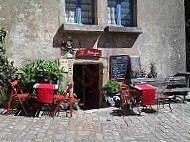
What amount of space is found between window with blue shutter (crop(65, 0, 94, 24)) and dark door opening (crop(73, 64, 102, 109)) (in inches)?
62.4

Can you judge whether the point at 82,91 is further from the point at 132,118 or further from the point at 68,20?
the point at 132,118

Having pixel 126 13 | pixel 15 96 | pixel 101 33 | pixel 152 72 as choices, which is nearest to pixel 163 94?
pixel 152 72

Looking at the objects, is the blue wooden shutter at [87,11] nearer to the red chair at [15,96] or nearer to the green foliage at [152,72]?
the green foliage at [152,72]

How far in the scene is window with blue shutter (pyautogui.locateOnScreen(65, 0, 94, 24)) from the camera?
28.0ft

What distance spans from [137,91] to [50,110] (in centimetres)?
239

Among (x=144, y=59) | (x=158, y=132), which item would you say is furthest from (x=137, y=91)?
(x=144, y=59)

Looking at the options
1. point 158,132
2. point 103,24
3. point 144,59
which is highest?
point 103,24

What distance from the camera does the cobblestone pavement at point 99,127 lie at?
17.9 ft

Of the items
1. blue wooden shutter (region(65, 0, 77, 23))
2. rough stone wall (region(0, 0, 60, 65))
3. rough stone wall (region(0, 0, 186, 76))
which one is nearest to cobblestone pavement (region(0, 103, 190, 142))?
rough stone wall (region(0, 0, 60, 65))

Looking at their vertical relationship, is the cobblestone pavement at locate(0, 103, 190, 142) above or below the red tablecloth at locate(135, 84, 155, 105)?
below

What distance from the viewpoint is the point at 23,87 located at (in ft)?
25.3

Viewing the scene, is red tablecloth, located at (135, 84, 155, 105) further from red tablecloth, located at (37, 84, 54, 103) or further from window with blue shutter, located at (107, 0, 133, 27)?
window with blue shutter, located at (107, 0, 133, 27)

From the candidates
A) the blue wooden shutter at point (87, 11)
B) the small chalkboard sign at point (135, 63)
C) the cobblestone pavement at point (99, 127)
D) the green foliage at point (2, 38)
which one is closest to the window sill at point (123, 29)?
the blue wooden shutter at point (87, 11)

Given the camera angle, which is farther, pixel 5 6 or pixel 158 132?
pixel 5 6
